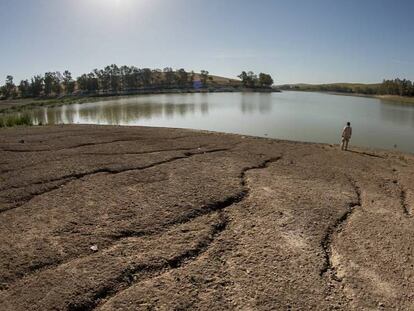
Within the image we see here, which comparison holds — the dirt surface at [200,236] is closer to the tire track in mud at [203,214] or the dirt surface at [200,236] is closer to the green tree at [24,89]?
the tire track in mud at [203,214]

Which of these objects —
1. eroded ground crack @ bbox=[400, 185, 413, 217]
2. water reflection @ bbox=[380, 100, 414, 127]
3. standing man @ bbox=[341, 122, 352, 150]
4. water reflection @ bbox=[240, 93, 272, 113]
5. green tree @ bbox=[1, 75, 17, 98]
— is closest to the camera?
eroded ground crack @ bbox=[400, 185, 413, 217]

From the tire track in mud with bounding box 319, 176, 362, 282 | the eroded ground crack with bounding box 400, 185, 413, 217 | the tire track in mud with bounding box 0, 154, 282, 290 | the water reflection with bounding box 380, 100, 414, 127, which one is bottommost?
the water reflection with bounding box 380, 100, 414, 127

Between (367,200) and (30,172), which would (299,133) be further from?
(30,172)

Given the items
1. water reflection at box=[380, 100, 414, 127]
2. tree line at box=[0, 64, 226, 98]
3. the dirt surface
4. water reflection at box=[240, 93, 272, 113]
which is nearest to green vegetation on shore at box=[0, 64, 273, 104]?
tree line at box=[0, 64, 226, 98]

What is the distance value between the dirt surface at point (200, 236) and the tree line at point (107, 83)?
9539 centimetres

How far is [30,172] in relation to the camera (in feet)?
29.2

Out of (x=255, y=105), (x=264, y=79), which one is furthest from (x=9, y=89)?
(x=264, y=79)

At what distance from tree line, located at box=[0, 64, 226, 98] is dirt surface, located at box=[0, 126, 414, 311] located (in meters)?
95.4

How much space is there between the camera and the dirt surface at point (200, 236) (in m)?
4.32

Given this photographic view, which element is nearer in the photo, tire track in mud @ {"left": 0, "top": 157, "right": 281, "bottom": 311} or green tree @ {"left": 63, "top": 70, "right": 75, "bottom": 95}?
tire track in mud @ {"left": 0, "top": 157, "right": 281, "bottom": 311}

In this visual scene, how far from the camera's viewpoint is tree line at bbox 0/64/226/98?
95125 millimetres

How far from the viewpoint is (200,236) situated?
5.71m

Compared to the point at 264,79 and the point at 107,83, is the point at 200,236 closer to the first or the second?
the point at 107,83

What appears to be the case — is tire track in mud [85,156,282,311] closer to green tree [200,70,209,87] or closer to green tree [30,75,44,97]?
green tree [30,75,44,97]
